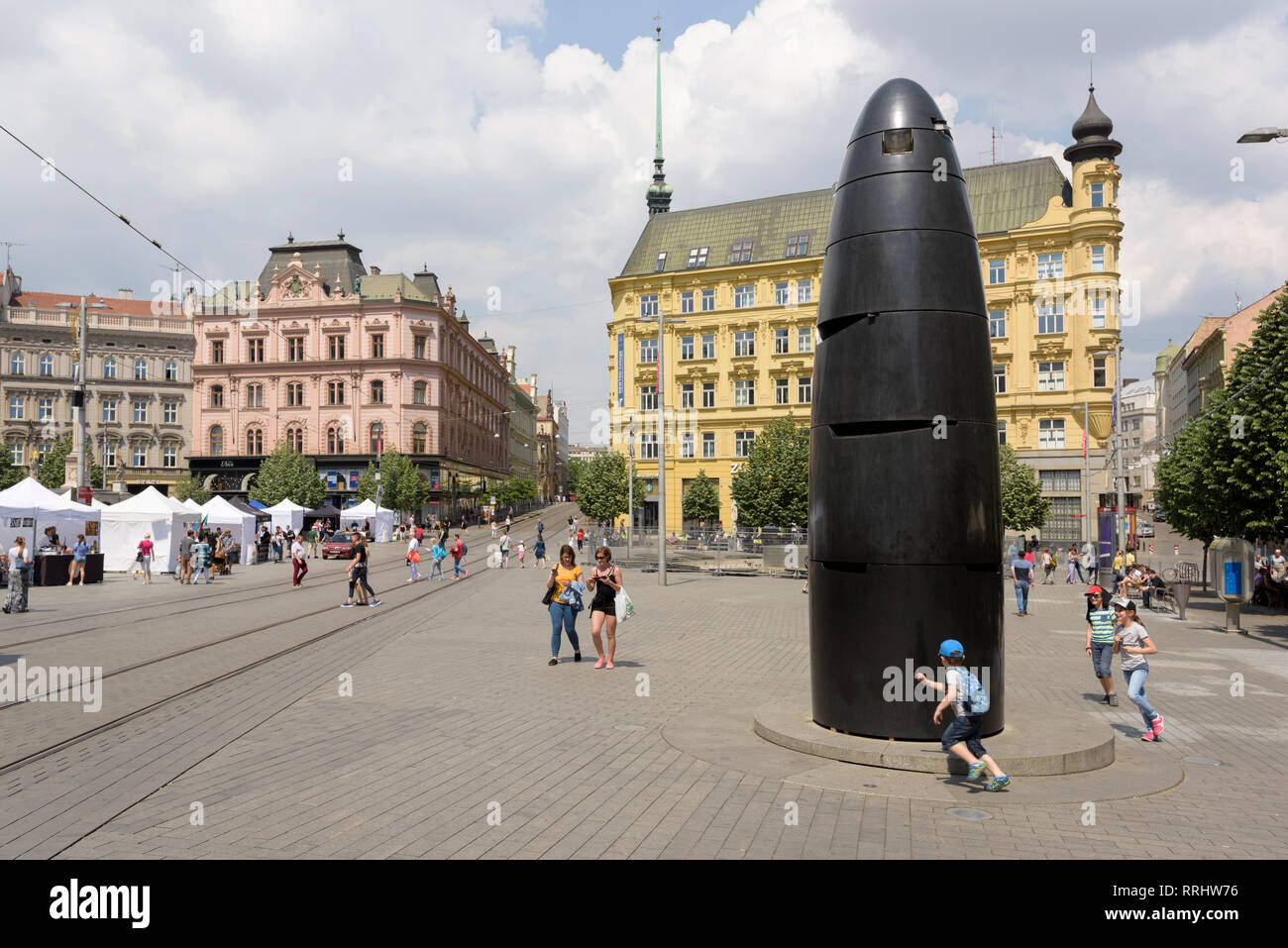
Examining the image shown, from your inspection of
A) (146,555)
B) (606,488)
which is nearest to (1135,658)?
(146,555)

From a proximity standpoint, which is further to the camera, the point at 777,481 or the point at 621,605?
the point at 777,481

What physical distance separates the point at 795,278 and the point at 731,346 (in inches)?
232

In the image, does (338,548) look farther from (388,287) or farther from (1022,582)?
(388,287)

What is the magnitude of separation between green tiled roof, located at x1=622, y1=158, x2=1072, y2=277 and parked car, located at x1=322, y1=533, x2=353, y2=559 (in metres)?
26.7

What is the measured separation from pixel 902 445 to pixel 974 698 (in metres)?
2.34

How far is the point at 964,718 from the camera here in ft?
24.3

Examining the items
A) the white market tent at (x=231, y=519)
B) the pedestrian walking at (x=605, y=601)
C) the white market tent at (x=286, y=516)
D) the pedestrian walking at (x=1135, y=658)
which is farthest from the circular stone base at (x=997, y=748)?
the white market tent at (x=286, y=516)

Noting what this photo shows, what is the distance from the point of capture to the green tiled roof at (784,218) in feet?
172

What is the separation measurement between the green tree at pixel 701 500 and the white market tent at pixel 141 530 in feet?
100

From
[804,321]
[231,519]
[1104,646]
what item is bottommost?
[1104,646]

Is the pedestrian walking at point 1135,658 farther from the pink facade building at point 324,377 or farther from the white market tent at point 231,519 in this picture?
the pink facade building at point 324,377

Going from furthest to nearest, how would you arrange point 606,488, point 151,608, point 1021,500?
point 606,488
point 1021,500
point 151,608
